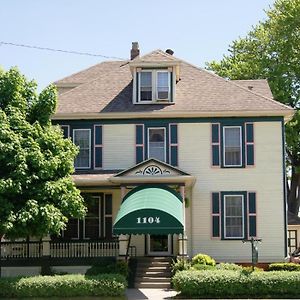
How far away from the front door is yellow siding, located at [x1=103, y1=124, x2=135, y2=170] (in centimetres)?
363

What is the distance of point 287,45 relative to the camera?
45.2m

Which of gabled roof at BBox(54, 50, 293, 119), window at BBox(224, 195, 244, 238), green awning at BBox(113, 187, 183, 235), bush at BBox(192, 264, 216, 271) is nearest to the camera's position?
green awning at BBox(113, 187, 183, 235)

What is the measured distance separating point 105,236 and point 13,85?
350 inches

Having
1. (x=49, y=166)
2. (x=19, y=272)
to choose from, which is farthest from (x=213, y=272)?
(x=19, y=272)

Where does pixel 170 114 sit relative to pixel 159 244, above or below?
above

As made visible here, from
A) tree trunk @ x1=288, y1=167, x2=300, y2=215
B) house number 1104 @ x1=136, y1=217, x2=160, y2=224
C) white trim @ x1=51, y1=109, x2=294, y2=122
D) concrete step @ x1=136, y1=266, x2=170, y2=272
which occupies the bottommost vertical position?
concrete step @ x1=136, y1=266, x2=170, y2=272

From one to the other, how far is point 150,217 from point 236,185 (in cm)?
627

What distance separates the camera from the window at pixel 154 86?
31344 mm

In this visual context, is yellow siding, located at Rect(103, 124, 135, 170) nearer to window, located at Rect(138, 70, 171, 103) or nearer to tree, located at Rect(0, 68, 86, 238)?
window, located at Rect(138, 70, 171, 103)

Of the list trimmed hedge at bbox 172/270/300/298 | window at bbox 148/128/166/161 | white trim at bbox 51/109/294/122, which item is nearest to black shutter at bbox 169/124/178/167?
window at bbox 148/128/166/161

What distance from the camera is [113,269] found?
2683 centimetres

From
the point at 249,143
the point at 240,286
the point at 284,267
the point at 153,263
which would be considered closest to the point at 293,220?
the point at 249,143

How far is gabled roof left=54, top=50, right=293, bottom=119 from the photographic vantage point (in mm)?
30578

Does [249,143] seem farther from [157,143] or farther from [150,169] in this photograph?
[150,169]
